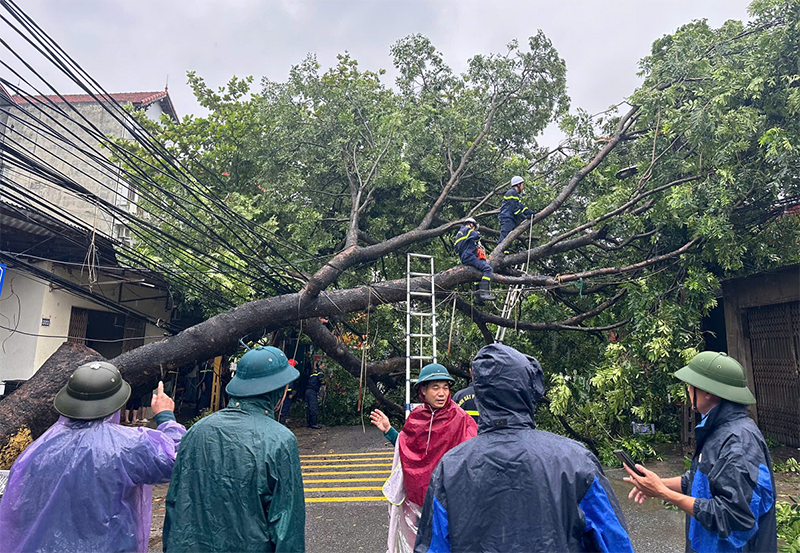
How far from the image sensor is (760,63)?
7.92 metres

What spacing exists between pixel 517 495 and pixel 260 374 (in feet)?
4.32

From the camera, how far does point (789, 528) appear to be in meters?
4.20

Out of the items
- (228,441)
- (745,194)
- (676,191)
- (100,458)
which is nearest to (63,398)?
(100,458)

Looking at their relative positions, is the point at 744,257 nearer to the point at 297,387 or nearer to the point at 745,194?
the point at 745,194

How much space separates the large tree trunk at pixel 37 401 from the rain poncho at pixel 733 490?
5.89 m

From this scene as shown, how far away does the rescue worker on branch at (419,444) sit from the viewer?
3363 mm

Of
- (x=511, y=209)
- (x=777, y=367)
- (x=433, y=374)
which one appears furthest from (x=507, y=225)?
(x=433, y=374)

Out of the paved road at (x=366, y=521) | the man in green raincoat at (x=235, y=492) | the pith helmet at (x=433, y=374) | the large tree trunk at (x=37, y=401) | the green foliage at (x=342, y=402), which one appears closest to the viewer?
the man in green raincoat at (x=235, y=492)

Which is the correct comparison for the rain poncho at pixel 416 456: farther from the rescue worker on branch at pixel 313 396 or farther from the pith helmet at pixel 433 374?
the rescue worker on branch at pixel 313 396

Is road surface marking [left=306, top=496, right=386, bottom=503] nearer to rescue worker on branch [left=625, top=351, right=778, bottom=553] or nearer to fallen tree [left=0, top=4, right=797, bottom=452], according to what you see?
fallen tree [left=0, top=4, right=797, bottom=452]

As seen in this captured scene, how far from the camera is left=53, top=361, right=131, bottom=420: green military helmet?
8.29 ft

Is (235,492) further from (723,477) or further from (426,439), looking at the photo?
(723,477)

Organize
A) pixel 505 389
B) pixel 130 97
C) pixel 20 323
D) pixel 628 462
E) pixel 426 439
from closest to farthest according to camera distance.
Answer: pixel 505 389 → pixel 628 462 → pixel 426 439 → pixel 20 323 → pixel 130 97

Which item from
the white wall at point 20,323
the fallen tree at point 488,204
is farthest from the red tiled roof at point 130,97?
the white wall at point 20,323
